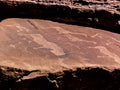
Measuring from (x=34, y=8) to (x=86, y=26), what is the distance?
0.39m

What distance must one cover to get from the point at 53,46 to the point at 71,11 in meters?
0.57

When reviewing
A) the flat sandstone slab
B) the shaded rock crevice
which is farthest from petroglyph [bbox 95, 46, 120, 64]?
the shaded rock crevice

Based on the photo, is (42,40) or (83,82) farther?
(42,40)

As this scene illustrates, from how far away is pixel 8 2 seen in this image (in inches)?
88.4

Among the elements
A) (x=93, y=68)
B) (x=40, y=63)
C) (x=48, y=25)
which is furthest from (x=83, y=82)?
(x=48, y=25)

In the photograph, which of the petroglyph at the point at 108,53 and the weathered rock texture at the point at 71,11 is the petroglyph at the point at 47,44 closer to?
the petroglyph at the point at 108,53

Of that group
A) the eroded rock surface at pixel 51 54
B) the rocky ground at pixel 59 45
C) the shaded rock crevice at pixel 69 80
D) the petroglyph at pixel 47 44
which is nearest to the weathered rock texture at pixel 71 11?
the rocky ground at pixel 59 45

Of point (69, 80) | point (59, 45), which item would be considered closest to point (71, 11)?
point (59, 45)

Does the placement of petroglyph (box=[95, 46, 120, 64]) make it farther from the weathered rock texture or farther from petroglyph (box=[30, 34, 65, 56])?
the weathered rock texture

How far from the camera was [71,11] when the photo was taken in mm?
2377

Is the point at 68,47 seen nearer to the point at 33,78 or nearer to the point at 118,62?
the point at 118,62

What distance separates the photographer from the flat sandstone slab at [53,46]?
165cm

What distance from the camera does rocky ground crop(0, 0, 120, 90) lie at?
5.20 ft

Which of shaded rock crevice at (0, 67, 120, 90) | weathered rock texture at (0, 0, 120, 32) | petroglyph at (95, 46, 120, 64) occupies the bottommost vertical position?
shaded rock crevice at (0, 67, 120, 90)
